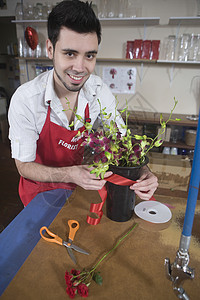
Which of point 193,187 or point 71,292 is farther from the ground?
point 193,187

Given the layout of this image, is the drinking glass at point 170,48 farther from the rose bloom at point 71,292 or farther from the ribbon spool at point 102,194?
the rose bloom at point 71,292

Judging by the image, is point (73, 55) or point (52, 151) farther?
point (52, 151)

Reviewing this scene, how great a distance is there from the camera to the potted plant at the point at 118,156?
1.97 feet

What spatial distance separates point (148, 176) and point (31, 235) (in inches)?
17.4

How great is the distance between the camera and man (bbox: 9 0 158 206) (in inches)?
36.7

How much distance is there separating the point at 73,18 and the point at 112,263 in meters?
0.94

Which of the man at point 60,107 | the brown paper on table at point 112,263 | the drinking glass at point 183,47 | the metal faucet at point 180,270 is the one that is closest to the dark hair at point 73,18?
the man at point 60,107

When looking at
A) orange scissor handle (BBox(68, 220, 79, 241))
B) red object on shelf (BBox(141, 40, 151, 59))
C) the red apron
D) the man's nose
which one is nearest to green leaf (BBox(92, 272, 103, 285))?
orange scissor handle (BBox(68, 220, 79, 241))

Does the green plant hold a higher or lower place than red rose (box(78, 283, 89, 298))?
higher

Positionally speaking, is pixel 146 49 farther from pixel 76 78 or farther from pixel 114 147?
pixel 114 147

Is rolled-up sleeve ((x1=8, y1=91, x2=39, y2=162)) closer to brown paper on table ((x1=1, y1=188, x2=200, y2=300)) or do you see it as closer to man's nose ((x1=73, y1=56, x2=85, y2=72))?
man's nose ((x1=73, y1=56, x2=85, y2=72))

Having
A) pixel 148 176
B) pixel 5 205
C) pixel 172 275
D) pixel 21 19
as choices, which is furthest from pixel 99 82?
pixel 21 19

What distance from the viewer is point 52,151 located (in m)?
1.21

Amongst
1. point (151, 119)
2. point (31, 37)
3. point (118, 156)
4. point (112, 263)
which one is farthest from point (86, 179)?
point (31, 37)
